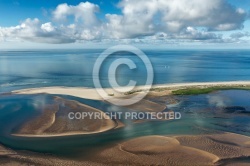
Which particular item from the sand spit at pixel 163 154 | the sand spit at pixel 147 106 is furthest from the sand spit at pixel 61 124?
the sand spit at pixel 147 106

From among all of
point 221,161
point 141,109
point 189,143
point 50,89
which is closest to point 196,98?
point 141,109

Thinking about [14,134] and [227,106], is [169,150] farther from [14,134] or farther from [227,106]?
[227,106]

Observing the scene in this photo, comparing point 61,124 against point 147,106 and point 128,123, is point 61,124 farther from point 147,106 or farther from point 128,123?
point 147,106

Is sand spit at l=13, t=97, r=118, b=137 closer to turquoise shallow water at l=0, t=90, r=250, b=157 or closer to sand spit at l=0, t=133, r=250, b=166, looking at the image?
turquoise shallow water at l=0, t=90, r=250, b=157

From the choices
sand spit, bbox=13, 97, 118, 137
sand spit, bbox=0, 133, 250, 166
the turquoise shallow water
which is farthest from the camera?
sand spit, bbox=13, 97, 118, 137

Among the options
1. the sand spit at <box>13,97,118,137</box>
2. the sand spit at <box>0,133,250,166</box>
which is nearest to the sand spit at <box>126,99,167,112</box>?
the sand spit at <box>13,97,118,137</box>

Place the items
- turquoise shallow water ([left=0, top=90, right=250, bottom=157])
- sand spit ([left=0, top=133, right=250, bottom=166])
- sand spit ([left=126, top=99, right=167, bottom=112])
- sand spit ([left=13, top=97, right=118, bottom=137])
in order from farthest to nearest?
sand spit ([left=126, top=99, right=167, bottom=112]), sand spit ([left=13, top=97, right=118, bottom=137]), turquoise shallow water ([left=0, top=90, right=250, bottom=157]), sand spit ([left=0, top=133, right=250, bottom=166])

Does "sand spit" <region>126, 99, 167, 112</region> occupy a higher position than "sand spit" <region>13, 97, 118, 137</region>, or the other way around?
"sand spit" <region>126, 99, 167, 112</region>
